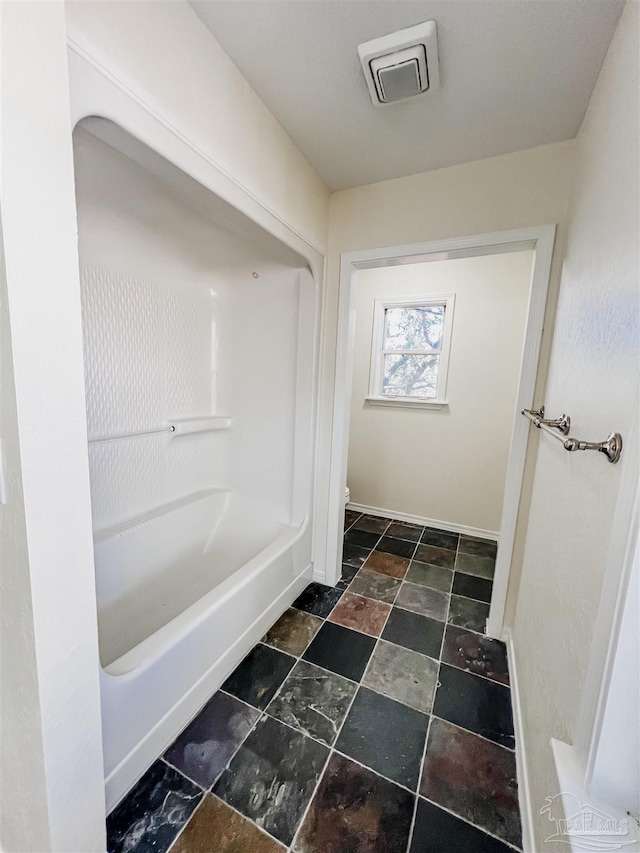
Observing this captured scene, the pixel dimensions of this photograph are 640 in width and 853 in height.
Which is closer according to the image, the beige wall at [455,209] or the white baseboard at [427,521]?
the beige wall at [455,209]

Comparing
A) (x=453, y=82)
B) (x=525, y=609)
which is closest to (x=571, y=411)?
(x=525, y=609)

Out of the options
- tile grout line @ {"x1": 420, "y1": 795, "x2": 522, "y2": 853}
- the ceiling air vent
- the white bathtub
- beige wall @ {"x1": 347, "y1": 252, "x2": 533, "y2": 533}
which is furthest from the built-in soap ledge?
tile grout line @ {"x1": 420, "y1": 795, "x2": 522, "y2": 853}

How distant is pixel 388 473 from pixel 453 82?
2624 mm

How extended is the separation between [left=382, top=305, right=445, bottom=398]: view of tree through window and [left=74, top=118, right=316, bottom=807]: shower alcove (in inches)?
53.3

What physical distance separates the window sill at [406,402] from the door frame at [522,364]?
1.16m

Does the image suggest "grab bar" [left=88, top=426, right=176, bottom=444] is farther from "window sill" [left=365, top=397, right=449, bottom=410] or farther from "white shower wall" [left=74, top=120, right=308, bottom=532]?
"window sill" [left=365, top=397, right=449, bottom=410]

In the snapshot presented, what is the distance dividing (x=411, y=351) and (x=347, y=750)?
2696mm

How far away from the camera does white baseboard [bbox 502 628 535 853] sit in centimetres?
94

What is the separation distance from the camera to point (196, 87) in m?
1.07

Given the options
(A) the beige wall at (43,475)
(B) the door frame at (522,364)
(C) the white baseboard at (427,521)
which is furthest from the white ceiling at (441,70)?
(C) the white baseboard at (427,521)

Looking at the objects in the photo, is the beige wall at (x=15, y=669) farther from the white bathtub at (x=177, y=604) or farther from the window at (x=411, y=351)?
the window at (x=411, y=351)

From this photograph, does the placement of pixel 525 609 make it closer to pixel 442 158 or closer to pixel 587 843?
pixel 587 843

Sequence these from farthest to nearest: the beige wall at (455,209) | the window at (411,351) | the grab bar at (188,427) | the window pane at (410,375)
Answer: the window pane at (410,375)
the window at (411,351)
the grab bar at (188,427)
the beige wall at (455,209)

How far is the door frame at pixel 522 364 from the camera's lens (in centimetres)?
152
